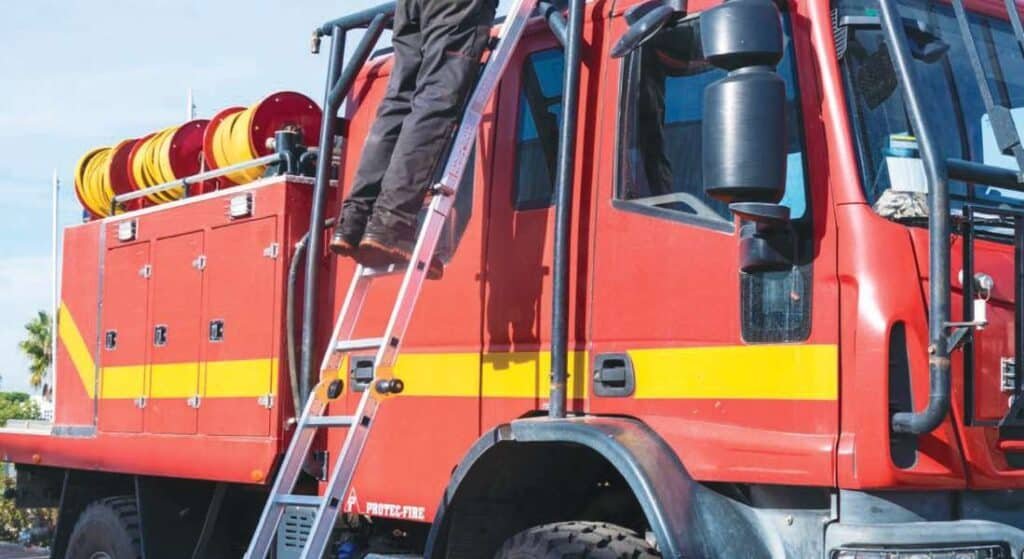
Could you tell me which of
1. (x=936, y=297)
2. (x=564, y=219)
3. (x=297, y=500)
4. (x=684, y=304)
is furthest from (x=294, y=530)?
(x=936, y=297)

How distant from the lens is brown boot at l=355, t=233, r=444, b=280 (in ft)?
17.0

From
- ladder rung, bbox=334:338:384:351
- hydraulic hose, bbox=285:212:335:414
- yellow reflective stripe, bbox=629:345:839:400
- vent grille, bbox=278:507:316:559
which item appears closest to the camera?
yellow reflective stripe, bbox=629:345:839:400

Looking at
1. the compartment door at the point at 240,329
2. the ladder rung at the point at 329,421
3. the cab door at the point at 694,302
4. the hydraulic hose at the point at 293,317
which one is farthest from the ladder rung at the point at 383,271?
the compartment door at the point at 240,329

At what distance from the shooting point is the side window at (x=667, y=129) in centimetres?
462

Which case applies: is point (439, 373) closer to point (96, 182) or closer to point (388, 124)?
point (388, 124)

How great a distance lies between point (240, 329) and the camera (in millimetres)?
6688

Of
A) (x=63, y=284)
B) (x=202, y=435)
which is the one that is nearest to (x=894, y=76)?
(x=202, y=435)

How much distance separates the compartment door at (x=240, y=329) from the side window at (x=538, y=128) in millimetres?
1656

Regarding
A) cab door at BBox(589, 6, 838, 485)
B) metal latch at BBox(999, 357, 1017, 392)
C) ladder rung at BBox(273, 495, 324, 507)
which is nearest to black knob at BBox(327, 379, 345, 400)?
ladder rung at BBox(273, 495, 324, 507)

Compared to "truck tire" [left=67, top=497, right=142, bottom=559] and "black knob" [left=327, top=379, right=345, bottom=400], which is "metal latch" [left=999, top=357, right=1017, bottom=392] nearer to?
"black knob" [left=327, top=379, right=345, bottom=400]

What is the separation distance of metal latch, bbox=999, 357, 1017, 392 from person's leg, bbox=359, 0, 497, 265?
83.7 inches

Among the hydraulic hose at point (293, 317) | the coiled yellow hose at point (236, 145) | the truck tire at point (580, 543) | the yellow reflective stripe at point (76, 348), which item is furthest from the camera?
the yellow reflective stripe at point (76, 348)

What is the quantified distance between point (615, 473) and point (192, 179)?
3335mm

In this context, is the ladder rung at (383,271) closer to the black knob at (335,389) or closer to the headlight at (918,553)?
the black knob at (335,389)
